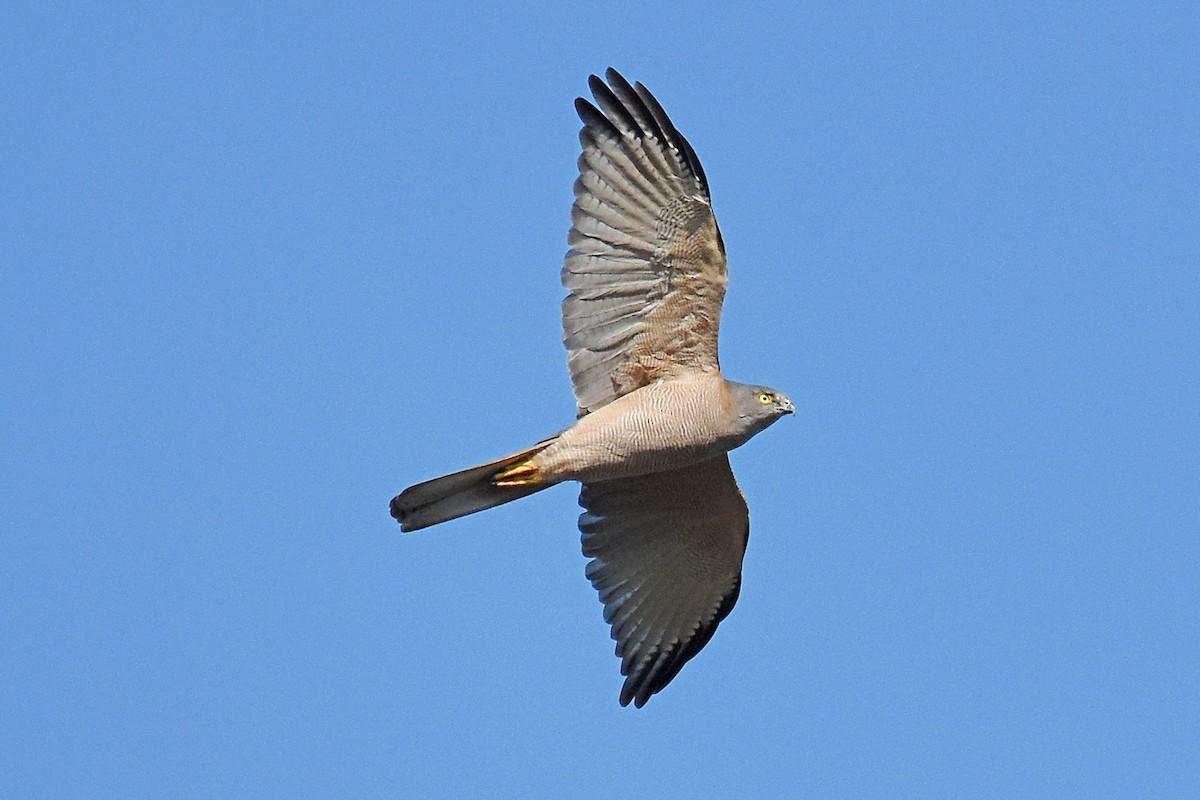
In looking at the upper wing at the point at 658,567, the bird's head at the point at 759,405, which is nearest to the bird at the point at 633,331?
the bird's head at the point at 759,405

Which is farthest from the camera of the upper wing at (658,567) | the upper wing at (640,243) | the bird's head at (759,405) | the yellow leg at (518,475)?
the upper wing at (658,567)

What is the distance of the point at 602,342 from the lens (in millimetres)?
12742

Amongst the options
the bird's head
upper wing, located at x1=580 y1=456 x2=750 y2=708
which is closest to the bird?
the bird's head

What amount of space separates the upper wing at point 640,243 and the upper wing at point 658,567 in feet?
4.54

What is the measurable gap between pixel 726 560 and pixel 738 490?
2.32 feet

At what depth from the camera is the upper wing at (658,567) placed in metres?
13.7

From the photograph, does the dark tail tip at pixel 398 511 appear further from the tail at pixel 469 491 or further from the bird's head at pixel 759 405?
the bird's head at pixel 759 405

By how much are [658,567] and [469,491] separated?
201cm

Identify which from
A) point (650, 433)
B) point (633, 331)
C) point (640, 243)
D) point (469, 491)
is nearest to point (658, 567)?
point (650, 433)

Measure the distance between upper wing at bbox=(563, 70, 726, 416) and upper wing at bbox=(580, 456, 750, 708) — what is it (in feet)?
4.54

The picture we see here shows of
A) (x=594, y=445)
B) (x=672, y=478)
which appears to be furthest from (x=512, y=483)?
(x=672, y=478)

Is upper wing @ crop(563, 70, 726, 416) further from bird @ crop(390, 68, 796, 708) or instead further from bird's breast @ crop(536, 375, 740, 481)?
bird's breast @ crop(536, 375, 740, 481)

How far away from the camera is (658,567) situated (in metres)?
13.9

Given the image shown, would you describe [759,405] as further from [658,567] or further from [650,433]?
[658,567]
